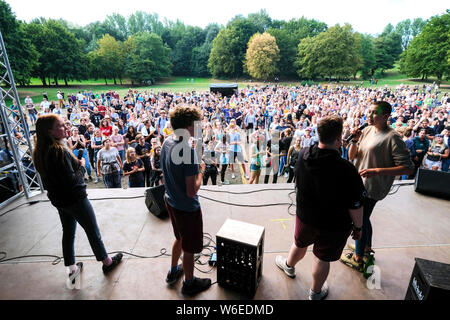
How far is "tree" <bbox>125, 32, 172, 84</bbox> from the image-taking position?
49750 mm

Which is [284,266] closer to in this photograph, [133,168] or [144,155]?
[133,168]

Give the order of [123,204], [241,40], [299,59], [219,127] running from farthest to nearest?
[241,40], [299,59], [219,127], [123,204]

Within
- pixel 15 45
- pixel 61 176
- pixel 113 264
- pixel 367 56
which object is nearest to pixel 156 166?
pixel 113 264

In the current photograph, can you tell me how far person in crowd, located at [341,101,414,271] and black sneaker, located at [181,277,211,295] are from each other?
6.29 ft

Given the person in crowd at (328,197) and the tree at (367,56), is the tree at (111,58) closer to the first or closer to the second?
the tree at (367,56)

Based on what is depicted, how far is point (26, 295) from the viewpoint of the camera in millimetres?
2607

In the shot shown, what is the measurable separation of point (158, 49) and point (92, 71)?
15624mm

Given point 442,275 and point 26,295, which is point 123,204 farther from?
point 442,275

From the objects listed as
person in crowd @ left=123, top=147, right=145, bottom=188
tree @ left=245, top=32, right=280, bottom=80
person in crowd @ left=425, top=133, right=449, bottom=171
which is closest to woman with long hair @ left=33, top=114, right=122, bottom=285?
person in crowd @ left=123, top=147, right=145, bottom=188

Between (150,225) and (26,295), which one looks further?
(150,225)

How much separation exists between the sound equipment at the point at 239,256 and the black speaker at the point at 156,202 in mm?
1765

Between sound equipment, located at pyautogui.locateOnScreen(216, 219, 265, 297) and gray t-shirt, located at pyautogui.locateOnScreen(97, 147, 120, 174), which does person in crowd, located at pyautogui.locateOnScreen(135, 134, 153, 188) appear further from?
sound equipment, located at pyautogui.locateOnScreen(216, 219, 265, 297)

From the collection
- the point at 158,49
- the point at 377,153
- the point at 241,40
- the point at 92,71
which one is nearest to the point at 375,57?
the point at 241,40
